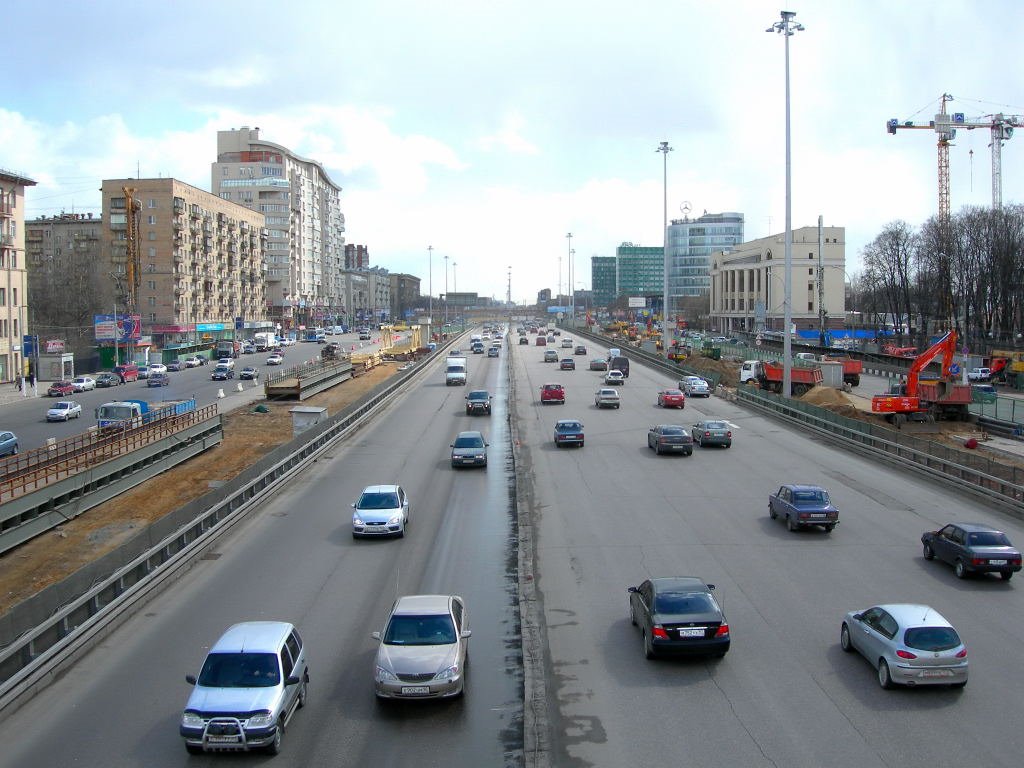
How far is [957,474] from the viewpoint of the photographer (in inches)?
1203

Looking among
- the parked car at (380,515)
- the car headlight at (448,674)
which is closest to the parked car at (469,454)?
the parked car at (380,515)

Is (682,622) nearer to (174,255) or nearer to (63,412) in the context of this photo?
(63,412)

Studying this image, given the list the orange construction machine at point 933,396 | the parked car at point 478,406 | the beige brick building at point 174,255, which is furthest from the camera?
the beige brick building at point 174,255

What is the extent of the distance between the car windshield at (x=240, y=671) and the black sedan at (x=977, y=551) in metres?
14.3

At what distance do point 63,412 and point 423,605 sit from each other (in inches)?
1727

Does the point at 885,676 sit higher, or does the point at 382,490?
the point at 382,490

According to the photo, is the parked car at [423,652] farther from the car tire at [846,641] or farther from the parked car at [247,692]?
the car tire at [846,641]

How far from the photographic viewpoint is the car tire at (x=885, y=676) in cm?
1363

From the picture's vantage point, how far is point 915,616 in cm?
1398

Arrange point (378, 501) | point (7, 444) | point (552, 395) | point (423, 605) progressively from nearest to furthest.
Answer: point (423, 605), point (378, 501), point (7, 444), point (552, 395)

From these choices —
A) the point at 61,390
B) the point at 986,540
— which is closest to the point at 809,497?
the point at 986,540

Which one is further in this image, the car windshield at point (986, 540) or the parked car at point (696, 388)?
the parked car at point (696, 388)

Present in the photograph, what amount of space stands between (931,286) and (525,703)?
4229 inches

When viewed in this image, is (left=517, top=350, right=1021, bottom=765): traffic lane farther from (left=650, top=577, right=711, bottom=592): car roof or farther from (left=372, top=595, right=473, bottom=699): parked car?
(left=372, top=595, right=473, bottom=699): parked car
